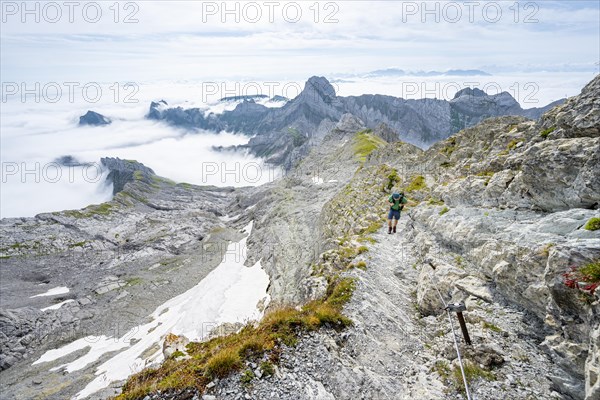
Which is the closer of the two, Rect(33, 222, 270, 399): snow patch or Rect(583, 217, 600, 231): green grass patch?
Rect(583, 217, 600, 231): green grass patch

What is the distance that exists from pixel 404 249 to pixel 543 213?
38.3 feet

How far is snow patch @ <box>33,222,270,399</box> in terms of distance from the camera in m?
66.4

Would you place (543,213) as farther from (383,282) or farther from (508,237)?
(383,282)

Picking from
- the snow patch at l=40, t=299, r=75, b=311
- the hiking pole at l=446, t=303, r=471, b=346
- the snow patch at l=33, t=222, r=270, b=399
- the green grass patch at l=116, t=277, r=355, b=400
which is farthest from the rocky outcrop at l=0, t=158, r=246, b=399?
the hiking pole at l=446, t=303, r=471, b=346

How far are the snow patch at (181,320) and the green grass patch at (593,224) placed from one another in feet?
189

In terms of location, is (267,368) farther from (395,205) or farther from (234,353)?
(395,205)

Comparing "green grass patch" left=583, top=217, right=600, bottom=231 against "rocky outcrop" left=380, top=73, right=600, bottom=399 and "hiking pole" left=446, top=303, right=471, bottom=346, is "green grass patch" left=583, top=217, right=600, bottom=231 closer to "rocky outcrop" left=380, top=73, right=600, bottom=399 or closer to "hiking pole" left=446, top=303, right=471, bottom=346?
"rocky outcrop" left=380, top=73, right=600, bottom=399

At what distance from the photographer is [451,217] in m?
23.0

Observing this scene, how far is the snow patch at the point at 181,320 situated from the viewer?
6635 cm

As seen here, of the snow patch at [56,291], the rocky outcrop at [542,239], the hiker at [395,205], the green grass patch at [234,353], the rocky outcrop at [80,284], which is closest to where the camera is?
the rocky outcrop at [542,239]

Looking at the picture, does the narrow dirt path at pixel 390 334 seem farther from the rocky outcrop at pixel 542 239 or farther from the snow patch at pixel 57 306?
the snow patch at pixel 57 306

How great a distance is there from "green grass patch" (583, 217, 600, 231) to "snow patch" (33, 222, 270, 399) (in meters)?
57.6

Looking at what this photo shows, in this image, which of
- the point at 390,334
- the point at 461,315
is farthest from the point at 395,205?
the point at 461,315

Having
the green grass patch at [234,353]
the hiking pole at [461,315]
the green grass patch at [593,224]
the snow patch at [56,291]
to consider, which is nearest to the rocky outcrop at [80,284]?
the snow patch at [56,291]
